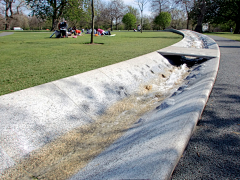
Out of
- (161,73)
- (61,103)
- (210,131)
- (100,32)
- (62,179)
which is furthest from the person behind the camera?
(100,32)

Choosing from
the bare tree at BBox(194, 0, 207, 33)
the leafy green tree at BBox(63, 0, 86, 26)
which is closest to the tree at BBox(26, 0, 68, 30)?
the leafy green tree at BBox(63, 0, 86, 26)

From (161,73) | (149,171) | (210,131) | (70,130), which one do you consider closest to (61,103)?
(70,130)

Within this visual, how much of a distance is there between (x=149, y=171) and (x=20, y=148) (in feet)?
5.40

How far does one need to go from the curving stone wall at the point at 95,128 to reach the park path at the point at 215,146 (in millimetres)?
144

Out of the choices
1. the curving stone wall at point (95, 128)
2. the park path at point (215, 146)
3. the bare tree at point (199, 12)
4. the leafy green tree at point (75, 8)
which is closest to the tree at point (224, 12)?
the bare tree at point (199, 12)

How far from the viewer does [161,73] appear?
5.84 metres

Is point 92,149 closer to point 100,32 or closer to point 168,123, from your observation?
point 168,123

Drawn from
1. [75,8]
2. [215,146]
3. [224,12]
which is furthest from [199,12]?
[215,146]

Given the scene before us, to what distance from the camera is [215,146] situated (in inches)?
76.0

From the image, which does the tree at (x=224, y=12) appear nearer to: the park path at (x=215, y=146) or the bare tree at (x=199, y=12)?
the bare tree at (x=199, y=12)

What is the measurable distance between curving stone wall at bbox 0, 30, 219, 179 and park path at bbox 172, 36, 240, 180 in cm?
14

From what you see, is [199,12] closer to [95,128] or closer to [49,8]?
[49,8]

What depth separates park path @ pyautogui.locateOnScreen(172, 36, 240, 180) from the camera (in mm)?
1596

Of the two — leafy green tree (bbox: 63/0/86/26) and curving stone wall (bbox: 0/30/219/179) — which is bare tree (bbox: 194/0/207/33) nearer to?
leafy green tree (bbox: 63/0/86/26)
